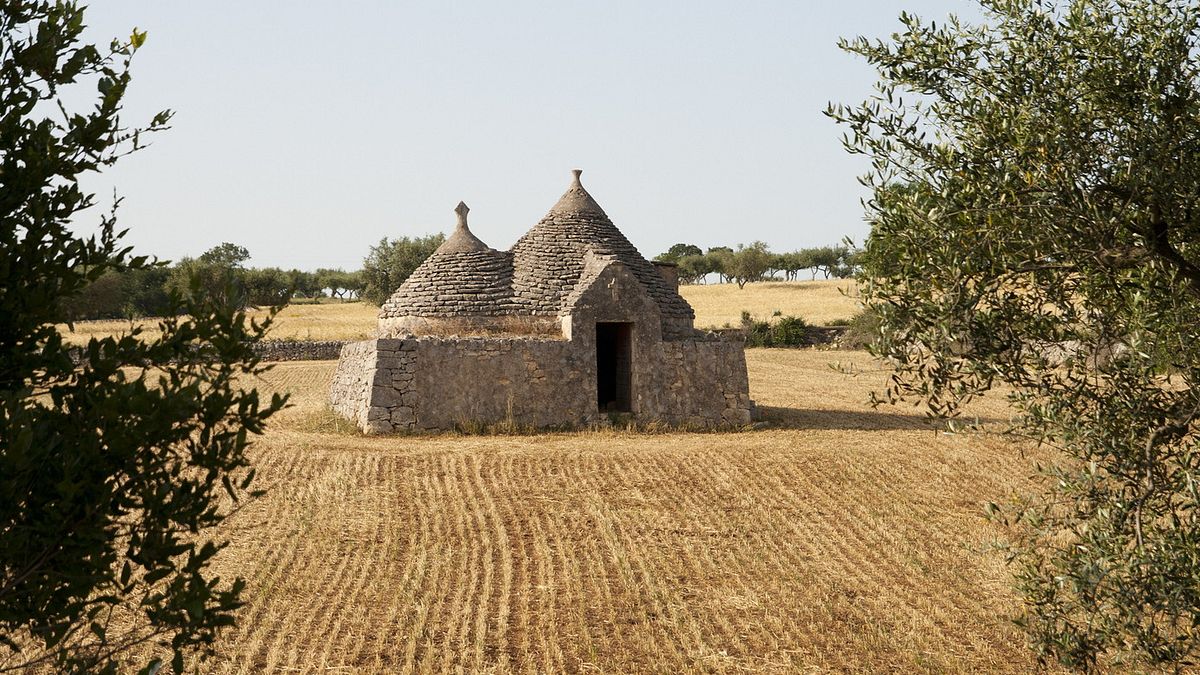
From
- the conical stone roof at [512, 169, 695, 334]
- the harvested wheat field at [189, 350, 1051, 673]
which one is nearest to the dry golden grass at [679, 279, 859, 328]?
the conical stone roof at [512, 169, 695, 334]

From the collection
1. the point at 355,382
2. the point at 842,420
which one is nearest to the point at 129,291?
the point at 355,382

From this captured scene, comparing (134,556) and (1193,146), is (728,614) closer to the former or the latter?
(1193,146)

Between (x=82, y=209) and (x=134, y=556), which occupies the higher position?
(x=82, y=209)

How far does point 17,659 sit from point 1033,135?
7701 millimetres

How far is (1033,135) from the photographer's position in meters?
5.49

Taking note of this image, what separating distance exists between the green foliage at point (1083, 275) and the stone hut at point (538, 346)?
12937mm

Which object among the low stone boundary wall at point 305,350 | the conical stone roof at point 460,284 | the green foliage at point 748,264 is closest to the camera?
the conical stone roof at point 460,284

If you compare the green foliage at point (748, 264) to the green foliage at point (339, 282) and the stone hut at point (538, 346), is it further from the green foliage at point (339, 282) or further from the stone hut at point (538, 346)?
the stone hut at point (538, 346)

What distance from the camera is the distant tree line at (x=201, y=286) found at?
3.88 m

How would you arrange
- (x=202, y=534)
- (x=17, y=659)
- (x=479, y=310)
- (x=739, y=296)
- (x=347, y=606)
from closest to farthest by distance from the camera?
1. (x=17, y=659)
2. (x=347, y=606)
3. (x=202, y=534)
4. (x=479, y=310)
5. (x=739, y=296)

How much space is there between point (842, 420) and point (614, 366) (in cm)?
507

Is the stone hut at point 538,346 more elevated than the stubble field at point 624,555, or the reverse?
the stone hut at point 538,346

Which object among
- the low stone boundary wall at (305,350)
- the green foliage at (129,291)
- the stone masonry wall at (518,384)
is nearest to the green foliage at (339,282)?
the green foliage at (129,291)

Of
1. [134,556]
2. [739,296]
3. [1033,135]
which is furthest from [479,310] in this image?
[739,296]
